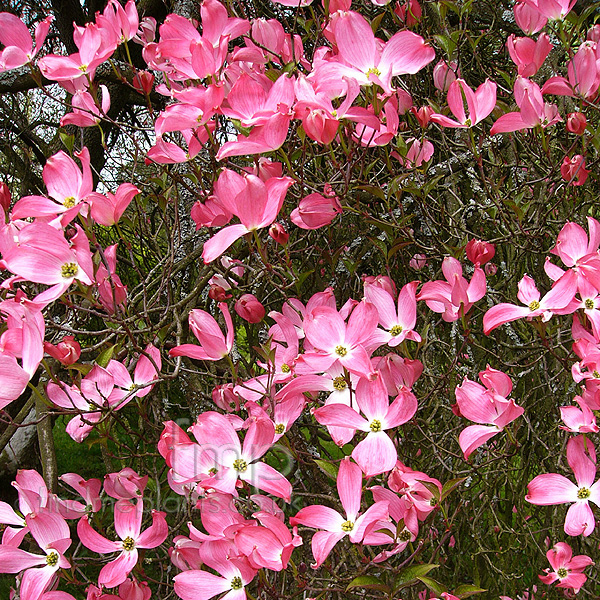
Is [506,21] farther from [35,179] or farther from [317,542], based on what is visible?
[35,179]

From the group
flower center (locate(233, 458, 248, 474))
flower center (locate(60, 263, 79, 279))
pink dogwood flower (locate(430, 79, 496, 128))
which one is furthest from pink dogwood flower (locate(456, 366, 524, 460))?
flower center (locate(60, 263, 79, 279))

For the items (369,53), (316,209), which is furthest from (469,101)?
(316,209)

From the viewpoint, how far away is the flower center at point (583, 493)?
0.88m

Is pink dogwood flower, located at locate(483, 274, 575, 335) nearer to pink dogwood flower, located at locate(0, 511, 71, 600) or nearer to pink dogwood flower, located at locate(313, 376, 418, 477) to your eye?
pink dogwood flower, located at locate(313, 376, 418, 477)

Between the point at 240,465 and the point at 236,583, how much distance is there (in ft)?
0.50

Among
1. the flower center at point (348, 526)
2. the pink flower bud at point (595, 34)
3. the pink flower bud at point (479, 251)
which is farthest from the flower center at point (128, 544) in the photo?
the pink flower bud at point (595, 34)

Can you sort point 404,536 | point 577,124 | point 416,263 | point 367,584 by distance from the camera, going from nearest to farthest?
point 367,584
point 404,536
point 577,124
point 416,263

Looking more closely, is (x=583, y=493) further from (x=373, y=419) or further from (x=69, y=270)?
(x=69, y=270)

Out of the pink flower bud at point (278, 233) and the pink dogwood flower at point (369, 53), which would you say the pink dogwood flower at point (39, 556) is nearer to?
the pink flower bud at point (278, 233)

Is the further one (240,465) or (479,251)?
(479,251)

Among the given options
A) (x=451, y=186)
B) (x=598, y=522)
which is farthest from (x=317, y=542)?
(x=451, y=186)

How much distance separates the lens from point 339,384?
0.86 m

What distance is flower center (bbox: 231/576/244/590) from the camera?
800 millimetres

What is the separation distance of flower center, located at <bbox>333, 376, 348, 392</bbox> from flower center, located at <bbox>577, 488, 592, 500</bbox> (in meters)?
0.37
